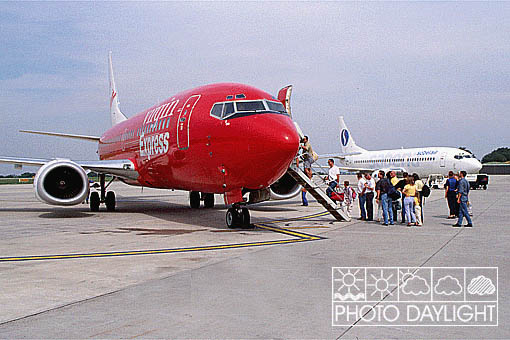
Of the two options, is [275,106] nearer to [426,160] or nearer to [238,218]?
[238,218]

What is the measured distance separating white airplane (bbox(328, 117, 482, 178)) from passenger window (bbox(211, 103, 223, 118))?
778 inches

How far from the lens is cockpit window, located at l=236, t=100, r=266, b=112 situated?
38.0 ft

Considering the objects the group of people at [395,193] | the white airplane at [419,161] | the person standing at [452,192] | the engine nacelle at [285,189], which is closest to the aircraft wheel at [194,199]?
the engine nacelle at [285,189]

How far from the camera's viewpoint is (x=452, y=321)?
15.8 feet

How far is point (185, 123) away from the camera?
13133 millimetres

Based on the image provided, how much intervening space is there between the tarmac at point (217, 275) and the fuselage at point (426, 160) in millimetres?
24307

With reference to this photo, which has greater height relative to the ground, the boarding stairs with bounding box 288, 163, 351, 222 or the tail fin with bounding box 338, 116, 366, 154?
the tail fin with bounding box 338, 116, 366, 154

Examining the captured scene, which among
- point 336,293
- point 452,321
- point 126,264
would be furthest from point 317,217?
point 452,321

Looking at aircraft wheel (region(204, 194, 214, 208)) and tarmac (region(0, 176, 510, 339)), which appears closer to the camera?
tarmac (region(0, 176, 510, 339))

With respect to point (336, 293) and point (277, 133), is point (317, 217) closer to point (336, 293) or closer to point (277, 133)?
point (277, 133)

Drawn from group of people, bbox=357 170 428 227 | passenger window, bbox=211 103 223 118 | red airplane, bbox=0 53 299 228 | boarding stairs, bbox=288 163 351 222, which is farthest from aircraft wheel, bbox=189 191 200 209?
passenger window, bbox=211 103 223 118

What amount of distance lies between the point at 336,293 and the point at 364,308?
0.68 metres

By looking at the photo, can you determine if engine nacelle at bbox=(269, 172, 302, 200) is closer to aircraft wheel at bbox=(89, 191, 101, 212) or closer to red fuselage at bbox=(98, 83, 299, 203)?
red fuselage at bbox=(98, 83, 299, 203)

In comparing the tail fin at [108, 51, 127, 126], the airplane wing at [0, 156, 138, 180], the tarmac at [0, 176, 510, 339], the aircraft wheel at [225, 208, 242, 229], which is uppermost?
the tail fin at [108, 51, 127, 126]
